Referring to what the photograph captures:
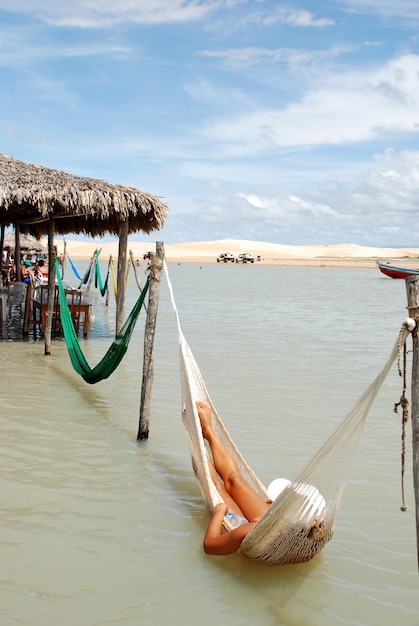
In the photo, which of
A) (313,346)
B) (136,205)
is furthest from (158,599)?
(313,346)

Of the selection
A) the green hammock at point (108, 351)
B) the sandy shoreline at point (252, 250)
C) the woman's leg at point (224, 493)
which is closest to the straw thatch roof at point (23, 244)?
the green hammock at point (108, 351)

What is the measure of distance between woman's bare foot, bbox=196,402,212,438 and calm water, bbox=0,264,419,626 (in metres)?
0.38

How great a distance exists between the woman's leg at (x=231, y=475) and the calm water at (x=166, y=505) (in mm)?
222

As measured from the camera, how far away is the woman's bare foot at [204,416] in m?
3.37

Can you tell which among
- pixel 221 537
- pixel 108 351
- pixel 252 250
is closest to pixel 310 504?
pixel 221 537

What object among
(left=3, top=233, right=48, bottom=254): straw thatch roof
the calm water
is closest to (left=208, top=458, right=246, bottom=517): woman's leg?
the calm water

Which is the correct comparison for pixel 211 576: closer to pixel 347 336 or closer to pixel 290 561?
pixel 290 561

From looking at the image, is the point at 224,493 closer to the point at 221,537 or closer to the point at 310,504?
the point at 221,537

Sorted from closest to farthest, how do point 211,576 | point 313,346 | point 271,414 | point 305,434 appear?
point 211,576 < point 305,434 < point 271,414 < point 313,346

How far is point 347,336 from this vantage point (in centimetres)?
982

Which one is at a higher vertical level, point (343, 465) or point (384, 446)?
point (343, 465)

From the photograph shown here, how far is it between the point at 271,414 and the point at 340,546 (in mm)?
2155

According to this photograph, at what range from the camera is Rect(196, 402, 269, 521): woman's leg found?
2865 millimetres

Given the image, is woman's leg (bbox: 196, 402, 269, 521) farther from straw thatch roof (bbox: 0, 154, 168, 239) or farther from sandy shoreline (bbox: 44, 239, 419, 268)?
sandy shoreline (bbox: 44, 239, 419, 268)
